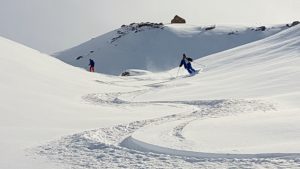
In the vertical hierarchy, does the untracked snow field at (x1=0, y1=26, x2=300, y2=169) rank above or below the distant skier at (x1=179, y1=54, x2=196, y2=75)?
below

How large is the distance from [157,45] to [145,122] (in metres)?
66.7

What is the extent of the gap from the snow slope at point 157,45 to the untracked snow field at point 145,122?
160 feet

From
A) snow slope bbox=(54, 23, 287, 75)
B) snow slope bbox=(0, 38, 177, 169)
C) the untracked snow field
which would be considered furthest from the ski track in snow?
snow slope bbox=(54, 23, 287, 75)

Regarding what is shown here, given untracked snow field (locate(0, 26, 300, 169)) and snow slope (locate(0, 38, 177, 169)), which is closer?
untracked snow field (locate(0, 26, 300, 169))

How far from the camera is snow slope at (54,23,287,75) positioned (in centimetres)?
7244

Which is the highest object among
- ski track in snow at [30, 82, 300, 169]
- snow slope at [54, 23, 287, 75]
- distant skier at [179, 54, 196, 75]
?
snow slope at [54, 23, 287, 75]

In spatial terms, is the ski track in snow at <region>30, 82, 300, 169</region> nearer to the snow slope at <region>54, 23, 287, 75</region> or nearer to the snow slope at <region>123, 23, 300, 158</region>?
the snow slope at <region>123, 23, 300, 158</region>

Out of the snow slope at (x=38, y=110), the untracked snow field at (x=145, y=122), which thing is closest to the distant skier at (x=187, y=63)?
the untracked snow field at (x=145, y=122)

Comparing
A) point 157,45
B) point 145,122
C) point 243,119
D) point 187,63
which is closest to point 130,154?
point 145,122

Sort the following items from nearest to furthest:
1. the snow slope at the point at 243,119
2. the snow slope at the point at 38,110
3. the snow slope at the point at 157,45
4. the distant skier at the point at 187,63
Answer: the snow slope at the point at 243,119, the snow slope at the point at 38,110, the distant skier at the point at 187,63, the snow slope at the point at 157,45

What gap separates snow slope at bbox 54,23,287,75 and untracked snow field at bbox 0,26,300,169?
160ft

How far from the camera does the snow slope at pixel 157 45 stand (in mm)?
72438

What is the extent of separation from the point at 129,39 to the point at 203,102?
221ft

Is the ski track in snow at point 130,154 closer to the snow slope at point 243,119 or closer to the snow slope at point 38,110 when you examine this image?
the snow slope at point 243,119
